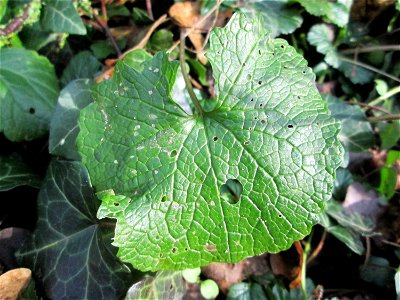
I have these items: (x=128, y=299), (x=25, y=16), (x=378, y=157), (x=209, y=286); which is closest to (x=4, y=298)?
(x=128, y=299)

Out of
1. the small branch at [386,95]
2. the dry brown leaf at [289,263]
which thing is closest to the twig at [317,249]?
the dry brown leaf at [289,263]

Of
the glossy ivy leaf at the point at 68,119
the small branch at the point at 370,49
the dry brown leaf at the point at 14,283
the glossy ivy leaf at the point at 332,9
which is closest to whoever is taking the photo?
the dry brown leaf at the point at 14,283

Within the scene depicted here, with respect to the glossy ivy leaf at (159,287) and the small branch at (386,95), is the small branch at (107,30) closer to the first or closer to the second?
the glossy ivy leaf at (159,287)

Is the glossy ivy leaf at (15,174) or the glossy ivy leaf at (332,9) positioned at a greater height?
the glossy ivy leaf at (332,9)

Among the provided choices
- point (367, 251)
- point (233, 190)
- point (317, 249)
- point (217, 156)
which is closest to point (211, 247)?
point (217, 156)

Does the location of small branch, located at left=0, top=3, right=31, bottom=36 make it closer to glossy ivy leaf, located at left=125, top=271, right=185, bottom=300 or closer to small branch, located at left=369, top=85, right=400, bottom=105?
glossy ivy leaf, located at left=125, top=271, right=185, bottom=300
